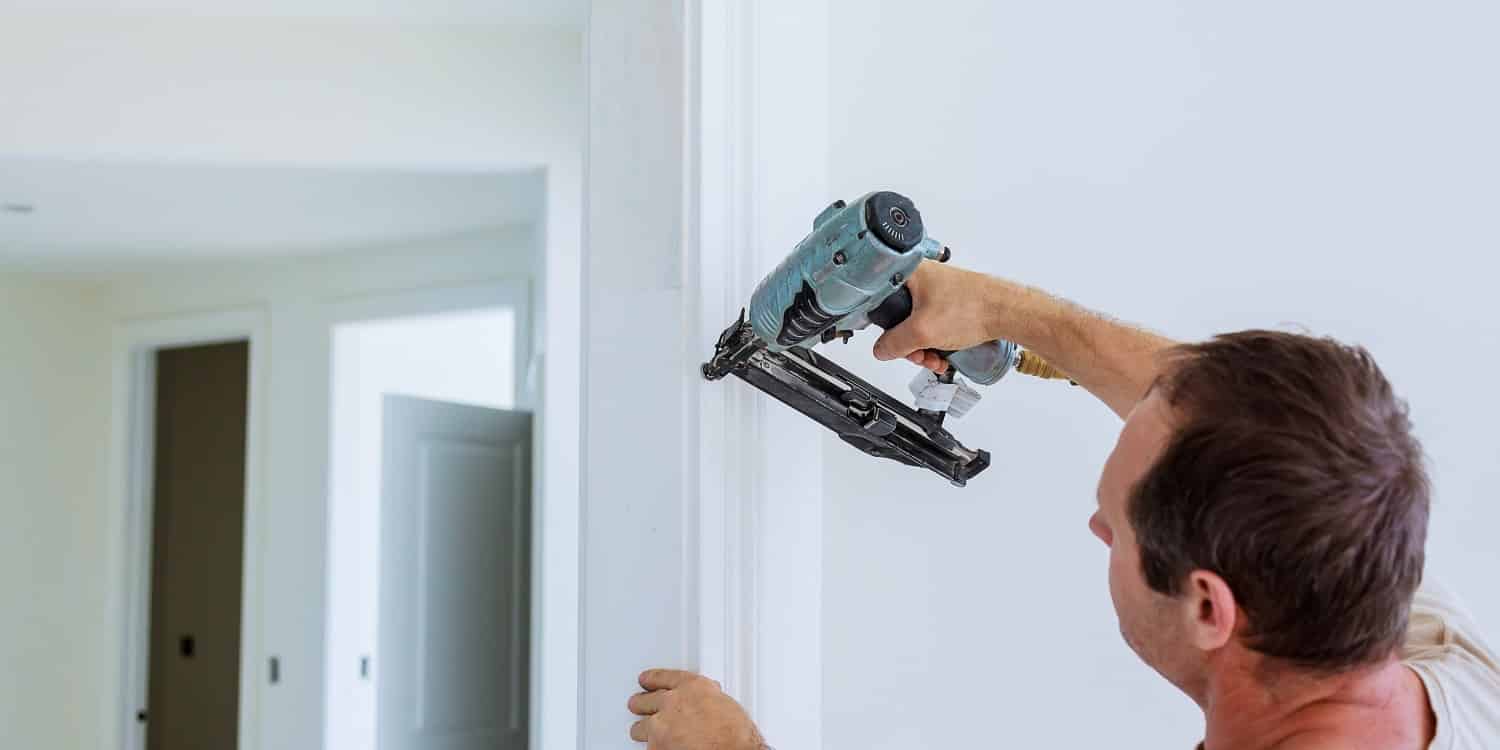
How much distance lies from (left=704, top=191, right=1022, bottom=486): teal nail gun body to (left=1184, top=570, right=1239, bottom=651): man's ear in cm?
30

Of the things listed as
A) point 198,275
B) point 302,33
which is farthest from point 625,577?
point 198,275

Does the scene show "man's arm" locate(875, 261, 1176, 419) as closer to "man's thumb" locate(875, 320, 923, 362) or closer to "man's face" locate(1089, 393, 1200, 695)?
"man's thumb" locate(875, 320, 923, 362)

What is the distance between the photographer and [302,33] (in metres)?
3.26

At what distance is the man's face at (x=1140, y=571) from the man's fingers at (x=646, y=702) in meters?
0.49

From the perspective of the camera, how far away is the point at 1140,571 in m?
0.89

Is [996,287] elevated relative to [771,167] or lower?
lower

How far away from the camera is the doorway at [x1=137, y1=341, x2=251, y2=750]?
5676mm

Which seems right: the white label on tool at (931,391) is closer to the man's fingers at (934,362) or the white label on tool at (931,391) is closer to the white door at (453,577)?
the man's fingers at (934,362)

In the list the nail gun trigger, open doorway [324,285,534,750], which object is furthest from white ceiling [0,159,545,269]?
the nail gun trigger

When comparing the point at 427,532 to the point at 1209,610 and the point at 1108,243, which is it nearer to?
the point at 1108,243

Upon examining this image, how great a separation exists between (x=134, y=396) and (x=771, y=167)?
4.46 metres

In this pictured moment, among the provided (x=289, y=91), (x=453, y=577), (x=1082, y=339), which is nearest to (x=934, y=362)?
(x=1082, y=339)

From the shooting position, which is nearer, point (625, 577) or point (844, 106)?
point (625, 577)

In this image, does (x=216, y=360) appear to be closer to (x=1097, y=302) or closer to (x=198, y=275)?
(x=198, y=275)
